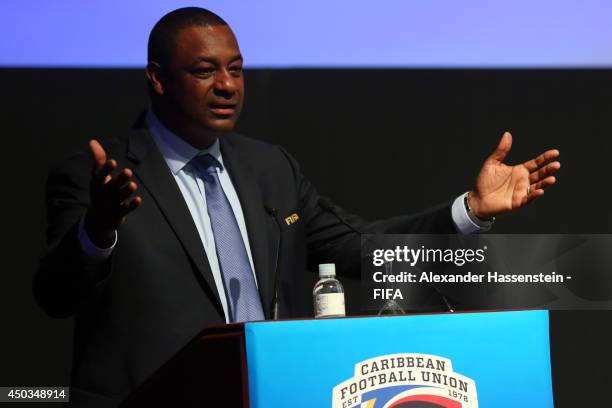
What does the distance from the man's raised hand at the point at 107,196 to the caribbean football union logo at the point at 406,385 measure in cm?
59

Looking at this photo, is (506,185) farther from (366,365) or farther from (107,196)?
(107,196)

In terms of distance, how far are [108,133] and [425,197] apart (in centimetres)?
131

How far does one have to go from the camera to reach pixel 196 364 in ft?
5.50

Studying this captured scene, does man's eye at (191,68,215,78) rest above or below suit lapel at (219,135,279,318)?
above

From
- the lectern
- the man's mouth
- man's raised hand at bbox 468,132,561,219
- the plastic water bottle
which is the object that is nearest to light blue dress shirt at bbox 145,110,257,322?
the man's mouth

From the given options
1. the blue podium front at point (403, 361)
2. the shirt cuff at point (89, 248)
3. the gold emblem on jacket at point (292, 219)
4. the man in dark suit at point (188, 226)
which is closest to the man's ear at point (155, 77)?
the man in dark suit at point (188, 226)

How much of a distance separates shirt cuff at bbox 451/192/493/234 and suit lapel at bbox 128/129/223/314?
688 mm

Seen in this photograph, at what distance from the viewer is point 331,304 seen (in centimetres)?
220

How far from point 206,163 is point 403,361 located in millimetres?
1163

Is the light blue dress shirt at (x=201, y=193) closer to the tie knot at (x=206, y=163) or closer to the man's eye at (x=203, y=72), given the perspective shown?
the tie knot at (x=206, y=163)

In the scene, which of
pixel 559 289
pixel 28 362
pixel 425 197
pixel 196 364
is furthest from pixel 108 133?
pixel 196 364

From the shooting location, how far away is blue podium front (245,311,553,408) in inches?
64.4

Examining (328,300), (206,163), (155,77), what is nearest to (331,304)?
(328,300)

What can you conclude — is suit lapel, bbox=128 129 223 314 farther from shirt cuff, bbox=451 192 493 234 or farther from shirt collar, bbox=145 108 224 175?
shirt cuff, bbox=451 192 493 234
